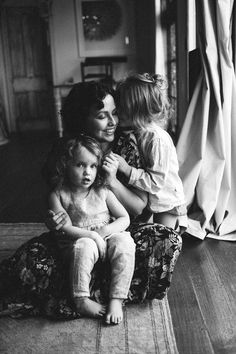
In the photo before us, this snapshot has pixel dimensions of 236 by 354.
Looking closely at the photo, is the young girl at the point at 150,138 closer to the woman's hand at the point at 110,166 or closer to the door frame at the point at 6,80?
the woman's hand at the point at 110,166

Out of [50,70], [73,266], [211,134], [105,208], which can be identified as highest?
[50,70]

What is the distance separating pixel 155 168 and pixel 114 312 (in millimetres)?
700

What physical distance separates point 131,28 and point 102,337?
6640 millimetres

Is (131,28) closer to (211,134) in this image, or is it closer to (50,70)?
(50,70)

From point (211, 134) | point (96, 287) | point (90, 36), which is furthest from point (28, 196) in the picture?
point (90, 36)

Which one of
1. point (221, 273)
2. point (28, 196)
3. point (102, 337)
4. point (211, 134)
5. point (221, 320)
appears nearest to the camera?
point (102, 337)

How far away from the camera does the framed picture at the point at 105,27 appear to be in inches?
287

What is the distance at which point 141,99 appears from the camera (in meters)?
1.94

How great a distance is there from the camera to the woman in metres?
1.86

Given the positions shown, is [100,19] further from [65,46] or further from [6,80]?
[6,80]

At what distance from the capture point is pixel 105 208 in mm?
1943

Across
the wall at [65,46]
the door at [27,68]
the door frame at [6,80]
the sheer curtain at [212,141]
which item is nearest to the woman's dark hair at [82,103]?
the sheer curtain at [212,141]

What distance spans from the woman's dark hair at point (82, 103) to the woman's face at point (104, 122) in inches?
0.8

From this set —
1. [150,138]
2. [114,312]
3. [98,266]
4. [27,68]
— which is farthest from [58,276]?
[27,68]
